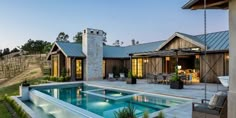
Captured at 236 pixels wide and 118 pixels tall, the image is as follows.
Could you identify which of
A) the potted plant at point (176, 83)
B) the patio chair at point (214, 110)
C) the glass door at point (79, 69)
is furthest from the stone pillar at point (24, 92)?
the patio chair at point (214, 110)

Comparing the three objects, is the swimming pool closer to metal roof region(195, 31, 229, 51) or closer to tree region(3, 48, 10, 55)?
metal roof region(195, 31, 229, 51)

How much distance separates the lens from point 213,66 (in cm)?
1490

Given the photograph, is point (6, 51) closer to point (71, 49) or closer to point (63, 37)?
point (63, 37)

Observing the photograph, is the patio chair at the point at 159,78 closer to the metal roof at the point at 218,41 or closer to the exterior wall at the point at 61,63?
the metal roof at the point at 218,41

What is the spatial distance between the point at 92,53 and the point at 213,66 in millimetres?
11897

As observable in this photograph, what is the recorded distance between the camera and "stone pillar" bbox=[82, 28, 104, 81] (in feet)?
64.8

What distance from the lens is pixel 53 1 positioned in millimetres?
18047

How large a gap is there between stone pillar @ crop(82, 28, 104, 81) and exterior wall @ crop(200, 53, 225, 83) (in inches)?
417

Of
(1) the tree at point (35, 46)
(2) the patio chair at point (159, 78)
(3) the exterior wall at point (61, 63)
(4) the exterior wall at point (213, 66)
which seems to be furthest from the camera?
(1) the tree at point (35, 46)

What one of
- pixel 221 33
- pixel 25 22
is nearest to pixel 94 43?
pixel 25 22

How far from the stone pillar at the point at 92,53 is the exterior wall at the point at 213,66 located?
1059 cm

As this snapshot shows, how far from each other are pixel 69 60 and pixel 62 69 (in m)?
1.20

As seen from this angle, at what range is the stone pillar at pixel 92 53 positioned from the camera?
1977 centimetres

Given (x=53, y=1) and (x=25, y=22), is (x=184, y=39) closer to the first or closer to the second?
(x=53, y=1)
